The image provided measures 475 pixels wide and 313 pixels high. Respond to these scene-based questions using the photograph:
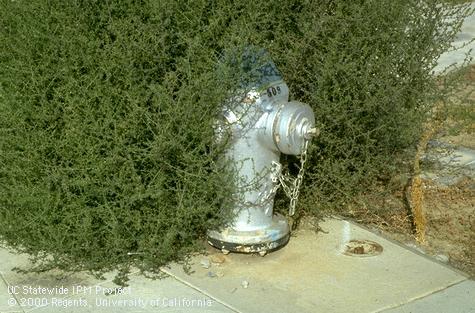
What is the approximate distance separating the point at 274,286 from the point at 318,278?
0.93 ft

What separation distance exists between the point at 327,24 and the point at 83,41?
163 centimetres

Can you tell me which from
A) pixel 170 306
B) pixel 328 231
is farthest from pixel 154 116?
pixel 328 231

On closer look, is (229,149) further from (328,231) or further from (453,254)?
(453,254)

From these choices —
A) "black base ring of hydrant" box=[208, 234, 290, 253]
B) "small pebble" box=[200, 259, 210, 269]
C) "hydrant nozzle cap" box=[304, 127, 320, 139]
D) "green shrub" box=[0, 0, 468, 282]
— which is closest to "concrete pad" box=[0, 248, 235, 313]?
"green shrub" box=[0, 0, 468, 282]

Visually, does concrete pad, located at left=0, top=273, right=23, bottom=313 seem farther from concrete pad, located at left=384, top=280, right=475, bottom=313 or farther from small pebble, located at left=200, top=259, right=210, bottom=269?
concrete pad, located at left=384, top=280, right=475, bottom=313

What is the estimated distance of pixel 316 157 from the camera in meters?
5.50

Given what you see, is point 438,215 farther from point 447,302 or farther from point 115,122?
point 115,122

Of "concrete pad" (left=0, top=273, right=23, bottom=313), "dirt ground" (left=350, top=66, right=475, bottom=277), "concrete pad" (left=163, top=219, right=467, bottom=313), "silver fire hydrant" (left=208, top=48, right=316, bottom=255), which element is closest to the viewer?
"concrete pad" (left=0, top=273, right=23, bottom=313)

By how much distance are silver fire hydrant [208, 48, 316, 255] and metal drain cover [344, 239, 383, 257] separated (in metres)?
0.44

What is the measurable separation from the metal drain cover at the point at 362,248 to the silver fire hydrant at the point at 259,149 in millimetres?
442

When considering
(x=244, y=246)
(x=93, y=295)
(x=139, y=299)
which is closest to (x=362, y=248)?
(x=244, y=246)

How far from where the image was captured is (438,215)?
19.0 feet

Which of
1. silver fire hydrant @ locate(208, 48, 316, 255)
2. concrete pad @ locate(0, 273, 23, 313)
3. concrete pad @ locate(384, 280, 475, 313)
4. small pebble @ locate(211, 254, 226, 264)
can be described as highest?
silver fire hydrant @ locate(208, 48, 316, 255)

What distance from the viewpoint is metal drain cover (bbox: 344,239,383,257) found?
200 inches
